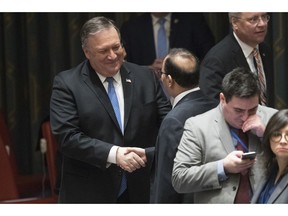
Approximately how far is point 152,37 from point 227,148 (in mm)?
1361

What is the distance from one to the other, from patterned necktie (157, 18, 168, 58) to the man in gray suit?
1.24 m

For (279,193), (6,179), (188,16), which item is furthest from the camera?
(188,16)

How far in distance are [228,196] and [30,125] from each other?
216 cm

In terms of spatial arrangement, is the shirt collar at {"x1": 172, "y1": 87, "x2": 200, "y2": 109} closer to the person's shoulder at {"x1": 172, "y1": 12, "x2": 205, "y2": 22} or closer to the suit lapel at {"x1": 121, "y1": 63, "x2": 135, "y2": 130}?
the suit lapel at {"x1": 121, "y1": 63, "x2": 135, "y2": 130}

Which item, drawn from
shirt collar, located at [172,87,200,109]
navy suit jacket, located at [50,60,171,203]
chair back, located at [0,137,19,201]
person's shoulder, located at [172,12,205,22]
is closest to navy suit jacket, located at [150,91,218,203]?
shirt collar, located at [172,87,200,109]

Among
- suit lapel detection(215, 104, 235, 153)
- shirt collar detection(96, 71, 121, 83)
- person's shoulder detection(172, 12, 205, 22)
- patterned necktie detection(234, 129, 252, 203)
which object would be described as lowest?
patterned necktie detection(234, 129, 252, 203)

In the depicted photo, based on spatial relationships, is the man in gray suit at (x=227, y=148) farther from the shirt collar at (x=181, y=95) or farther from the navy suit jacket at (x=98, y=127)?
the navy suit jacket at (x=98, y=127)

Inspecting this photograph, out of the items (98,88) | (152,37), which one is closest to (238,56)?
(98,88)

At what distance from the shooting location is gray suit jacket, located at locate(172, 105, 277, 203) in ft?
9.49

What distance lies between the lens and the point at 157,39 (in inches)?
165

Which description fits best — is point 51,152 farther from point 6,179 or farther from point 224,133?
point 224,133

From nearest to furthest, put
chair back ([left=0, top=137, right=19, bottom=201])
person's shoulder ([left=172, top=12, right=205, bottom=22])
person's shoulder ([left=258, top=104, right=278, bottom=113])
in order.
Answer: person's shoulder ([left=258, top=104, right=278, bottom=113]) < chair back ([left=0, top=137, right=19, bottom=201]) < person's shoulder ([left=172, top=12, right=205, bottom=22])

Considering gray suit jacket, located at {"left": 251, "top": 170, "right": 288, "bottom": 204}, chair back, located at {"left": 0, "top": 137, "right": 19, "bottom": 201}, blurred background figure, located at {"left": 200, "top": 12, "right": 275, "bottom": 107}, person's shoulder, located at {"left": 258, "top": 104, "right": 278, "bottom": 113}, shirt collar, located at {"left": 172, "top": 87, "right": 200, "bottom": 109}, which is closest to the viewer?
gray suit jacket, located at {"left": 251, "top": 170, "right": 288, "bottom": 204}

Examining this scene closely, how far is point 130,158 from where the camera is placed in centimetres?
311
